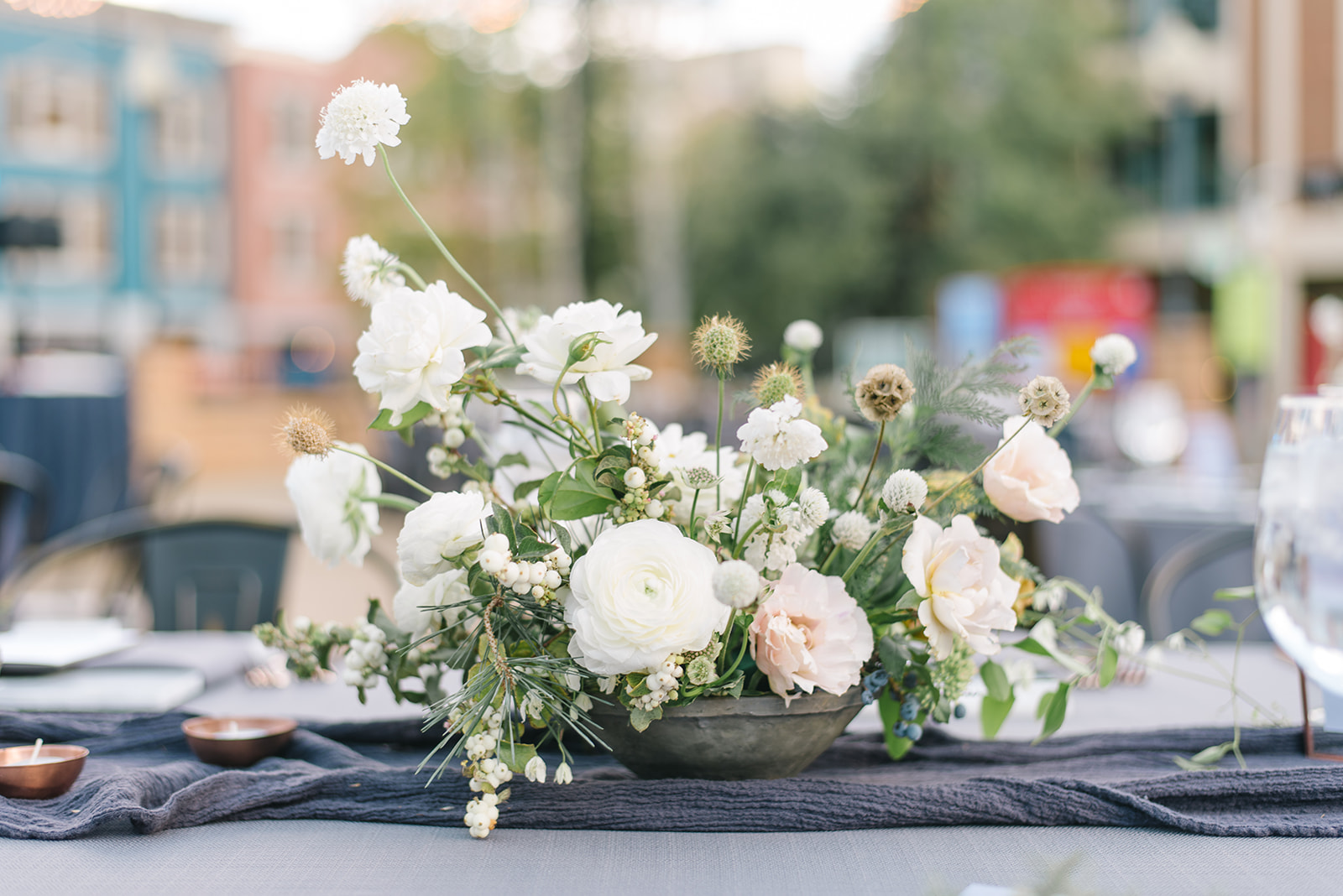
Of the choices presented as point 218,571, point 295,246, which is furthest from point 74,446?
point 295,246

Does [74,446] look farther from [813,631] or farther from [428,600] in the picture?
[813,631]

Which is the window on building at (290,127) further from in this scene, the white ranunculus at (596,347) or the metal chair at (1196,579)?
the white ranunculus at (596,347)

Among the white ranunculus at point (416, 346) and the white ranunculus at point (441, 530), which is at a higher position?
the white ranunculus at point (416, 346)

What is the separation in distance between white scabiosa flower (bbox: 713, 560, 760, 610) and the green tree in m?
18.3

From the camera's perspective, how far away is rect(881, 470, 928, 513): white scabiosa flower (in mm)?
741

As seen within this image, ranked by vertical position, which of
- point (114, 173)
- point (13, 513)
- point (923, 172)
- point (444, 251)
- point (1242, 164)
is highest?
point (114, 173)

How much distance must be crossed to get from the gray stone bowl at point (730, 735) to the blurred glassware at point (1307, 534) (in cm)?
34

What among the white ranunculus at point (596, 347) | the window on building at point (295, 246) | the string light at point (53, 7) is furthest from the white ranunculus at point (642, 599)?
the window on building at point (295, 246)

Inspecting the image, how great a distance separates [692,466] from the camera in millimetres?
822

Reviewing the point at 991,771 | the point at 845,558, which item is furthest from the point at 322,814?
the point at 991,771

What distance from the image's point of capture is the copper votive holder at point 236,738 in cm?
95

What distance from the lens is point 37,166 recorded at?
24.4m

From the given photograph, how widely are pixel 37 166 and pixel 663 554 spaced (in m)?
28.0

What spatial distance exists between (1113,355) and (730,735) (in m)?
0.39
